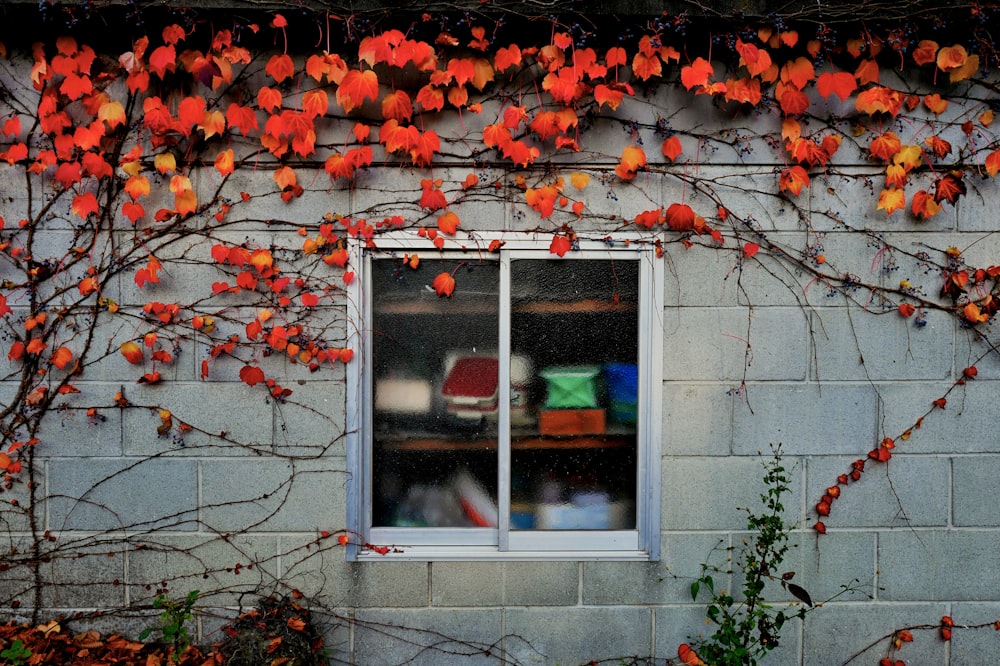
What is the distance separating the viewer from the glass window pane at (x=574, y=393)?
116 inches

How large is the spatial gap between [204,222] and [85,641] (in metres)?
1.73

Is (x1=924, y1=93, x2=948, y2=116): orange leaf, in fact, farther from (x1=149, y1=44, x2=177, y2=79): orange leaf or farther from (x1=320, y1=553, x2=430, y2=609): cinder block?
(x1=149, y1=44, x2=177, y2=79): orange leaf

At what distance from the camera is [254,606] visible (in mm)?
2910

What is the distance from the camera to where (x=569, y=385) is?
2.98m

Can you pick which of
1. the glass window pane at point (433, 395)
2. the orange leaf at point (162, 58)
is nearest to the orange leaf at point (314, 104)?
the orange leaf at point (162, 58)

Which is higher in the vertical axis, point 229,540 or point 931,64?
point 931,64

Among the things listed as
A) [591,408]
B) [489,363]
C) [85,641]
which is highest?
[489,363]

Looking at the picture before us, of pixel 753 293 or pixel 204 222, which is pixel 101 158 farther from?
pixel 753 293

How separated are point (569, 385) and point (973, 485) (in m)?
1.71

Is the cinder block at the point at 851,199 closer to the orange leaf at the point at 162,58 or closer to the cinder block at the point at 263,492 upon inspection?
the cinder block at the point at 263,492

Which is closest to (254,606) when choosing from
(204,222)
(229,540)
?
(229,540)

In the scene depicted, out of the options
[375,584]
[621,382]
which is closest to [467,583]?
[375,584]

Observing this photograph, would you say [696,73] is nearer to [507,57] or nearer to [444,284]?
[507,57]

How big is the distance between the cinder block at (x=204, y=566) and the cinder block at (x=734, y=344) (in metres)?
1.80
